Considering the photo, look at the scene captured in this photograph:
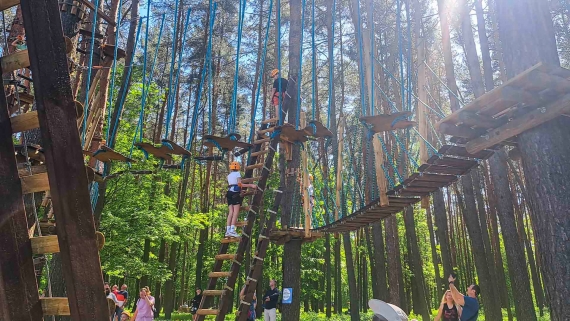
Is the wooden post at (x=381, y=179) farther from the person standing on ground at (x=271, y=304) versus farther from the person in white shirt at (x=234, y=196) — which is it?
the person standing on ground at (x=271, y=304)

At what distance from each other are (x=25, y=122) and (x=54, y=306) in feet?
2.79

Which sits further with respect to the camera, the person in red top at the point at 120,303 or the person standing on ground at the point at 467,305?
the person in red top at the point at 120,303

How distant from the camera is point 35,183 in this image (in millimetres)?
2018

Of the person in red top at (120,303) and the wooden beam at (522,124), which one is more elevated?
the wooden beam at (522,124)

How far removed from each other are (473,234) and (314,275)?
33.9 ft

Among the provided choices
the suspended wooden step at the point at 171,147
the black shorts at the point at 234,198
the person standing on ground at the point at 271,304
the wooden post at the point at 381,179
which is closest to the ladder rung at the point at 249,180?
the black shorts at the point at 234,198

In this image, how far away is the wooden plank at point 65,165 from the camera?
1.89 metres

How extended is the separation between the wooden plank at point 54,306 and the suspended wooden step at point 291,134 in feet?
16.9

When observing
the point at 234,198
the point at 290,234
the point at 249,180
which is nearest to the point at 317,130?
the point at 249,180

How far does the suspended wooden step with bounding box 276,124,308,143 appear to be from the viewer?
7.04m

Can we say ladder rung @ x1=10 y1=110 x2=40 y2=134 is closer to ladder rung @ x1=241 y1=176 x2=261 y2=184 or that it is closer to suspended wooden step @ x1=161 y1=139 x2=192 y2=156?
suspended wooden step @ x1=161 y1=139 x2=192 y2=156

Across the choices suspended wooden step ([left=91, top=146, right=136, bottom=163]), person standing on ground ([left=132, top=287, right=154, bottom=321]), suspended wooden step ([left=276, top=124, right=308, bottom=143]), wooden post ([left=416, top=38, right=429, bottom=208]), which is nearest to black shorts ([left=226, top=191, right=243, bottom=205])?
suspended wooden step ([left=276, top=124, right=308, bottom=143])

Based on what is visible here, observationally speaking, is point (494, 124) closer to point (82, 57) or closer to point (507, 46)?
point (507, 46)

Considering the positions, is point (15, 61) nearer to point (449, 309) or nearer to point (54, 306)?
point (54, 306)
